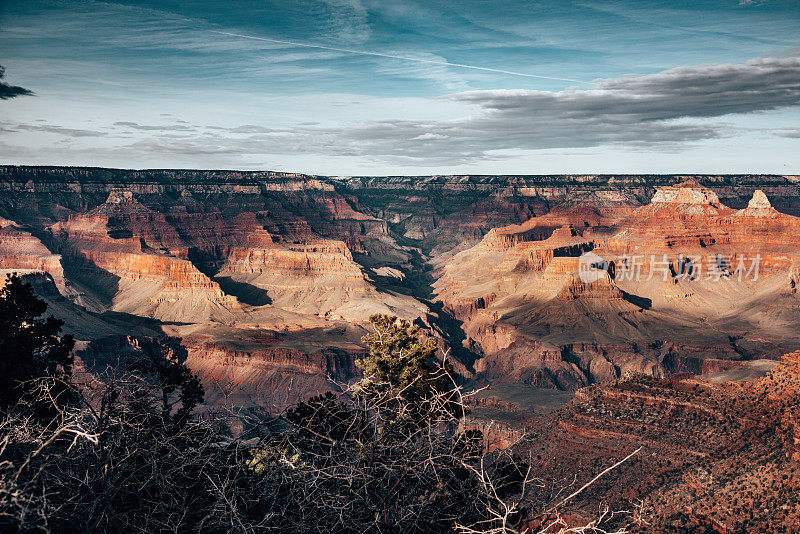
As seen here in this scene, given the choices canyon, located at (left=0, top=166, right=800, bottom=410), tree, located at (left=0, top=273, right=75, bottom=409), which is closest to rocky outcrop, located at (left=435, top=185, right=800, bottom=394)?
canyon, located at (left=0, top=166, right=800, bottom=410)

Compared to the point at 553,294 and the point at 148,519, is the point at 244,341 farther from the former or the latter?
the point at 148,519

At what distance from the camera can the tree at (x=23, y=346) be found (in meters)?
26.8

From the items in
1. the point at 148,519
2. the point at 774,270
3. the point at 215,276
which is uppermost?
the point at 148,519

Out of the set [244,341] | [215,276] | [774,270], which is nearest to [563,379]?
[244,341]

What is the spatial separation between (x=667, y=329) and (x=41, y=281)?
121 m

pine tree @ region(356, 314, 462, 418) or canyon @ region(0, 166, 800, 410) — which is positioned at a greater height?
pine tree @ region(356, 314, 462, 418)

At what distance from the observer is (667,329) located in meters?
126

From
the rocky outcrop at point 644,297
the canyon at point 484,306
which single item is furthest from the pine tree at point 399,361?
the rocky outcrop at point 644,297

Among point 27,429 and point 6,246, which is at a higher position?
point 27,429

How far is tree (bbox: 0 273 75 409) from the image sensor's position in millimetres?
26803

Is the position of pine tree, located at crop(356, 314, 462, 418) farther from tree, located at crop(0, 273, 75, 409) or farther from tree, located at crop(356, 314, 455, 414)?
tree, located at crop(0, 273, 75, 409)

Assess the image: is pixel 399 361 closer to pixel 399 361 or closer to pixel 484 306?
pixel 399 361

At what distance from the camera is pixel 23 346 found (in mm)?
30719

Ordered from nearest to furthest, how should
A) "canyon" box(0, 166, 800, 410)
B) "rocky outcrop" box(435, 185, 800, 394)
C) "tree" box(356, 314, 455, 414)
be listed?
"tree" box(356, 314, 455, 414), "canyon" box(0, 166, 800, 410), "rocky outcrop" box(435, 185, 800, 394)
